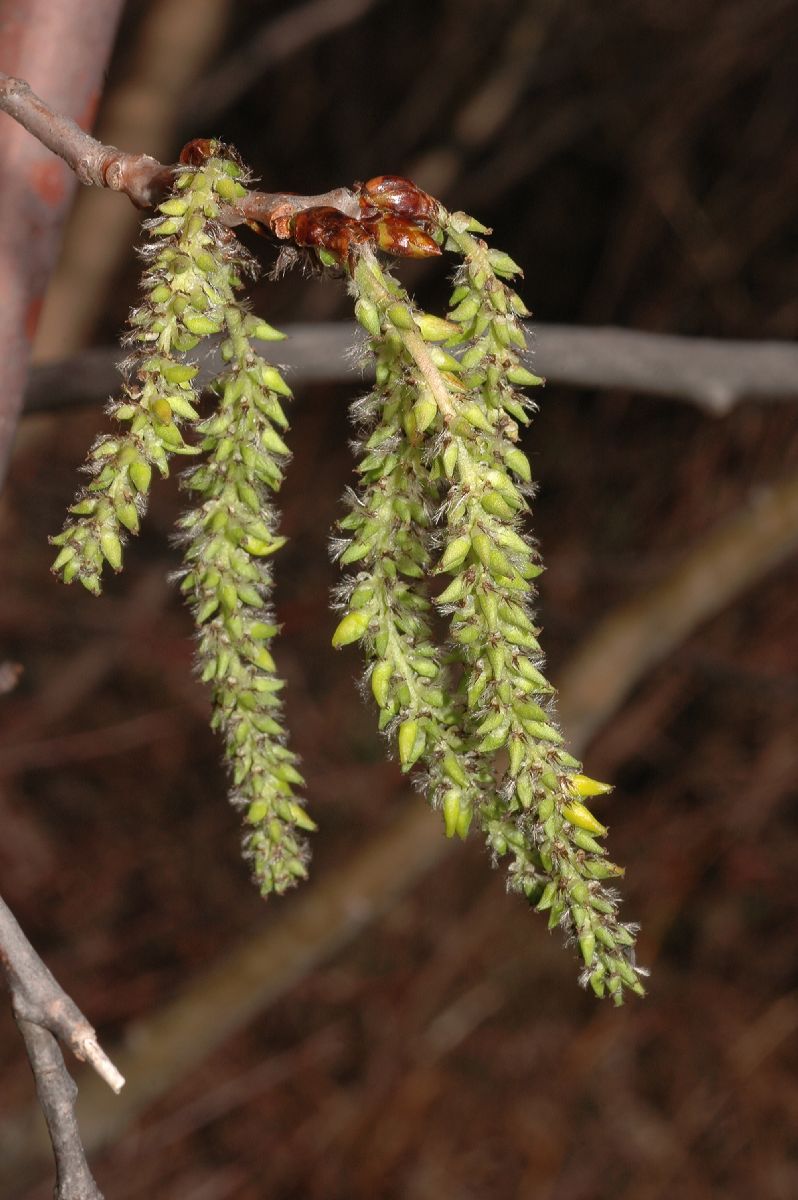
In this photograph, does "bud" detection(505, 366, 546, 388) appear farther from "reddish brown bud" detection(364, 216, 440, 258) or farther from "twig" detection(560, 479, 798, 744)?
"twig" detection(560, 479, 798, 744)

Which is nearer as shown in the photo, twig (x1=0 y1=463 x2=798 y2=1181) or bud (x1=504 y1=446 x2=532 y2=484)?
bud (x1=504 y1=446 x2=532 y2=484)

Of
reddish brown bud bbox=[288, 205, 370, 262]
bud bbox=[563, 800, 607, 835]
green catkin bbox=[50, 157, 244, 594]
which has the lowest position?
bud bbox=[563, 800, 607, 835]

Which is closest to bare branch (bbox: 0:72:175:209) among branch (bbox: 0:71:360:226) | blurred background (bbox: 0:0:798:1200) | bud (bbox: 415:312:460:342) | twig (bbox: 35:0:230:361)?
branch (bbox: 0:71:360:226)

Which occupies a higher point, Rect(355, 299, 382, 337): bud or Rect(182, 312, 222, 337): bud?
Rect(355, 299, 382, 337): bud

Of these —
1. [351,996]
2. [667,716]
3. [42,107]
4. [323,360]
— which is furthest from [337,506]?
[42,107]

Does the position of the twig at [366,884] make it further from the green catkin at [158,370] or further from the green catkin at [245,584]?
the green catkin at [158,370]

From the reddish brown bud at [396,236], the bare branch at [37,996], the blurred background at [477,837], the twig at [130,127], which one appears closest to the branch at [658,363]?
the reddish brown bud at [396,236]

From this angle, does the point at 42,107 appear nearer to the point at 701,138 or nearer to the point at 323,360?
the point at 323,360
